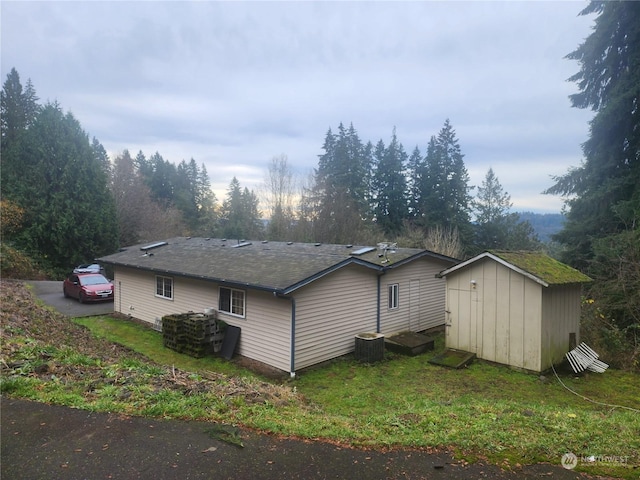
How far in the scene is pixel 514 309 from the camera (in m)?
9.79

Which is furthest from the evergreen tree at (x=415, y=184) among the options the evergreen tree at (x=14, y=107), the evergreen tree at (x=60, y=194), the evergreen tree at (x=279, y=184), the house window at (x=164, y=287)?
the evergreen tree at (x=14, y=107)

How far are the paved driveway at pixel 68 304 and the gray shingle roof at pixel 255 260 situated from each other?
7.88 feet

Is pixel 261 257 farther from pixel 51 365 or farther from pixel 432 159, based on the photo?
pixel 432 159

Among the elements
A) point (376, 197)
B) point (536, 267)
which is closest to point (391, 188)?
point (376, 197)

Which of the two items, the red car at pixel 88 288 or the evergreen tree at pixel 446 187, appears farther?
the evergreen tree at pixel 446 187

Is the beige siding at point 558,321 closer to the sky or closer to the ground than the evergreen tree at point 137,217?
closer to the ground

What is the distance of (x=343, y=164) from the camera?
1503 inches

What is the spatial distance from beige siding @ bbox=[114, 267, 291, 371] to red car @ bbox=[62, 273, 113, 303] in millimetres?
2607

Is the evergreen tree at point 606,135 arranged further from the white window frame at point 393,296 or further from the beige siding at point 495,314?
the white window frame at point 393,296

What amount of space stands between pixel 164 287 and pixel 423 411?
11489 millimetres

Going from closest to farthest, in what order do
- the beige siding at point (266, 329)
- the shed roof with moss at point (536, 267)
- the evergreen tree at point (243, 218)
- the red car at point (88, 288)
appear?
the shed roof with moss at point (536, 267)
the beige siding at point (266, 329)
the red car at point (88, 288)
the evergreen tree at point (243, 218)

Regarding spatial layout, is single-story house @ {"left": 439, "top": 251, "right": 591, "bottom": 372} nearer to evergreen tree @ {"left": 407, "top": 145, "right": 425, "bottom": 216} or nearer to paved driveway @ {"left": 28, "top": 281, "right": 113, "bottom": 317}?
paved driveway @ {"left": 28, "top": 281, "right": 113, "bottom": 317}

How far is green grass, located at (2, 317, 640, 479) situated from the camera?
12.9 ft

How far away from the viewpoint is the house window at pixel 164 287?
13.9 meters
